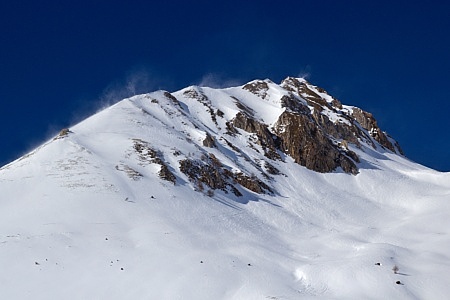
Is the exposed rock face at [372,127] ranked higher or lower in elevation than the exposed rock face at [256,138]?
higher

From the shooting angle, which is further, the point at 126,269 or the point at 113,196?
the point at 113,196

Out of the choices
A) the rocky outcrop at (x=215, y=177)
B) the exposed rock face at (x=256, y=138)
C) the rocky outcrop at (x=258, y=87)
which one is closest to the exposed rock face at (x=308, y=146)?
the exposed rock face at (x=256, y=138)

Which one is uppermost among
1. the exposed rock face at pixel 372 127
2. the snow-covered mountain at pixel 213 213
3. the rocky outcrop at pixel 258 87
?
the exposed rock face at pixel 372 127

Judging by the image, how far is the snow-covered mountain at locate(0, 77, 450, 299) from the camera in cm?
2309

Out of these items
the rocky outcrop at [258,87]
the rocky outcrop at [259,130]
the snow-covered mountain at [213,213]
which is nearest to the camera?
the snow-covered mountain at [213,213]

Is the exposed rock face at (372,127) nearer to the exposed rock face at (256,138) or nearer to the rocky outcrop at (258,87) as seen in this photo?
the exposed rock face at (256,138)

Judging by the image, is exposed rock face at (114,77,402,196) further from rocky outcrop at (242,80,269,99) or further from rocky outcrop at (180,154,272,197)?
rocky outcrop at (242,80,269,99)

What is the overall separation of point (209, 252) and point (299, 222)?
1787cm

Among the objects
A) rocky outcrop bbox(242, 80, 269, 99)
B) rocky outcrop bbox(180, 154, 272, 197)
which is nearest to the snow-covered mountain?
rocky outcrop bbox(180, 154, 272, 197)

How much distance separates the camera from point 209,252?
93.6ft

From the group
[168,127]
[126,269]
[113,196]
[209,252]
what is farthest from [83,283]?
[168,127]

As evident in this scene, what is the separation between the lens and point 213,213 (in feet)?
129

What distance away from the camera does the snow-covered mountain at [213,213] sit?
75.8ft

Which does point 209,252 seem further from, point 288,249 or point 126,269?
point 288,249
